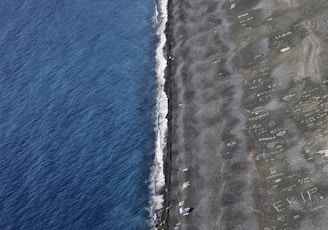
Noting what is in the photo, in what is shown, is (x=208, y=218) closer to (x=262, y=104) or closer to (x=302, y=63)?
(x=262, y=104)

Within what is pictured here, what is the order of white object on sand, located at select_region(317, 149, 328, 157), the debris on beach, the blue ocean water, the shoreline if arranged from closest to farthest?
1. white object on sand, located at select_region(317, 149, 328, 157)
2. the shoreline
3. the debris on beach
4. the blue ocean water

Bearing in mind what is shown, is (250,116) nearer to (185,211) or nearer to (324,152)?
(324,152)

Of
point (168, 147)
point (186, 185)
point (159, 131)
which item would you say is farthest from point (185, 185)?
point (159, 131)

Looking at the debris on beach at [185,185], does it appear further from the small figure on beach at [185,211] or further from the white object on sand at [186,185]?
the small figure on beach at [185,211]

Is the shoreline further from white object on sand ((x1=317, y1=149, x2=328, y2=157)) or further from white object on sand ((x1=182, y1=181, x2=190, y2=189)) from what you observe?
white object on sand ((x1=317, y1=149, x2=328, y2=157))

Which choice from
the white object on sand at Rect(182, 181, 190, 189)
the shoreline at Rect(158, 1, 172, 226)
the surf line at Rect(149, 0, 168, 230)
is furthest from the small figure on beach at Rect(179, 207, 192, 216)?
the white object on sand at Rect(182, 181, 190, 189)
